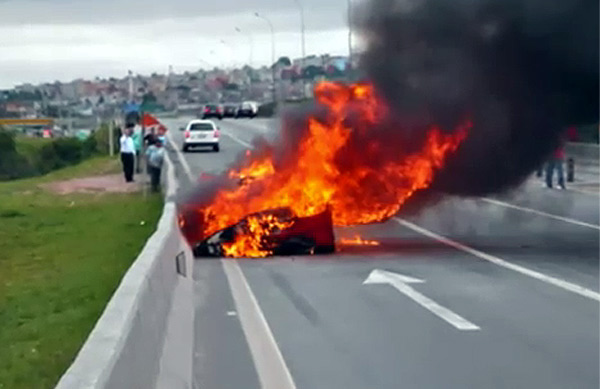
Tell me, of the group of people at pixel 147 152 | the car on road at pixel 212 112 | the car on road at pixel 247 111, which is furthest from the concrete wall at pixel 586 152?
the car on road at pixel 247 111

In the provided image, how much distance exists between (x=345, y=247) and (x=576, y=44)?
5795 millimetres

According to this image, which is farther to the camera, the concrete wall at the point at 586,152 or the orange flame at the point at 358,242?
the concrete wall at the point at 586,152

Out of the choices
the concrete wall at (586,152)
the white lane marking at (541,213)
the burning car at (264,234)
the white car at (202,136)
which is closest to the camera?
the burning car at (264,234)

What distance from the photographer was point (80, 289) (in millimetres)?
17562

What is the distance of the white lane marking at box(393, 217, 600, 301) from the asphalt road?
3 cm

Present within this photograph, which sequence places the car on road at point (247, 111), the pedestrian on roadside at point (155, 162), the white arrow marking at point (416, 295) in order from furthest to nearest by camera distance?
the car on road at point (247, 111) → the pedestrian on roadside at point (155, 162) → the white arrow marking at point (416, 295)

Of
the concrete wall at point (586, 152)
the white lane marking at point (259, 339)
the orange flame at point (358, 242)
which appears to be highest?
the white lane marking at point (259, 339)


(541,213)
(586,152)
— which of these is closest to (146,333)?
(541,213)

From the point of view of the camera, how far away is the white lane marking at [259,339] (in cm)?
1152

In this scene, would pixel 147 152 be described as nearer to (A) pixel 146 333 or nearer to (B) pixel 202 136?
(B) pixel 202 136

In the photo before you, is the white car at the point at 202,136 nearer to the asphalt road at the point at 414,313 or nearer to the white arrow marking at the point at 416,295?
the asphalt road at the point at 414,313

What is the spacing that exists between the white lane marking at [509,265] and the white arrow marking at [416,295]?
1.81 metres

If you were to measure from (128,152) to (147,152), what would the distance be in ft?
16.0

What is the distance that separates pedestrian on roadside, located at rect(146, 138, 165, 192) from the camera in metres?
39.0
